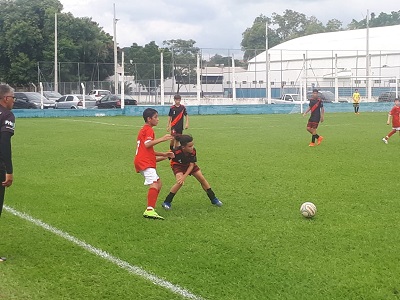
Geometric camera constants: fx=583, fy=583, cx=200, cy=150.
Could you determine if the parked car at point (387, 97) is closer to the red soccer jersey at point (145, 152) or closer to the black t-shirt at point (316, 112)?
the black t-shirt at point (316, 112)

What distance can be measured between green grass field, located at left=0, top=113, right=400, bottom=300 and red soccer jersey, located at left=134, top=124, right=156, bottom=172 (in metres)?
0.78

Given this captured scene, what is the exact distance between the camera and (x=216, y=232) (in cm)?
753

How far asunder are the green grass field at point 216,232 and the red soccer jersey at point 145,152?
0.78 meters

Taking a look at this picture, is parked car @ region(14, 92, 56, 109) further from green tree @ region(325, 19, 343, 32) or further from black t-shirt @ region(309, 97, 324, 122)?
green tree @ region(325, 19, 343, 32)

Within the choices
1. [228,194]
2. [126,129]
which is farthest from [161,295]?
[126,129]

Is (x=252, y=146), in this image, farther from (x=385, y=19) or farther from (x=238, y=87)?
(x=385, y=19)

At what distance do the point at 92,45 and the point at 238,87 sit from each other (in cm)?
1685

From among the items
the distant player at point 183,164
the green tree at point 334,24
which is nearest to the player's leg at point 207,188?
the distant player at point 183,164

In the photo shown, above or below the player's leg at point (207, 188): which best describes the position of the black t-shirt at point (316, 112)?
above

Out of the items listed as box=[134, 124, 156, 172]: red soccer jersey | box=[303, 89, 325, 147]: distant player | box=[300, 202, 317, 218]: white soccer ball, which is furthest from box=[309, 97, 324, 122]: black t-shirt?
box=[134, 124, 156, 172]: red soccer jersey

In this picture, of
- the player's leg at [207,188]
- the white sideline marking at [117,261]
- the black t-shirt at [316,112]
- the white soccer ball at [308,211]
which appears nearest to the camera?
the white sideline marking at [117,261]

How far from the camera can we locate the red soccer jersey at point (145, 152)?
8.29m

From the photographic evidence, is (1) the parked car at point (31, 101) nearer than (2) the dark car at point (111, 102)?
Yes

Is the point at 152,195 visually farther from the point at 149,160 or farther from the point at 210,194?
the point at 210,194
